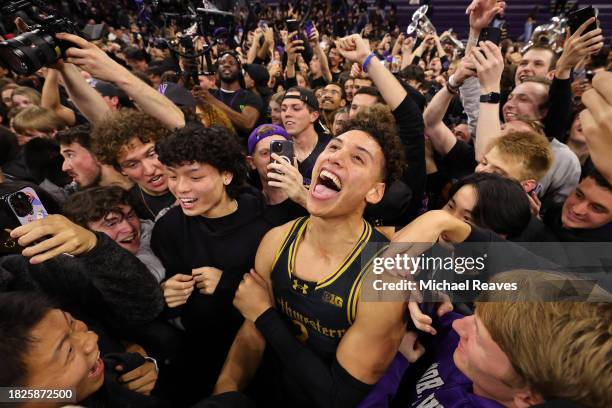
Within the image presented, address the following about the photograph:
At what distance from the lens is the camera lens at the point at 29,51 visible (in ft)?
5.63

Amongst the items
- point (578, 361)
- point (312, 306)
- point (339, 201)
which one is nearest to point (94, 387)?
point (312, 306)

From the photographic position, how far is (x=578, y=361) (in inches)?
29.6

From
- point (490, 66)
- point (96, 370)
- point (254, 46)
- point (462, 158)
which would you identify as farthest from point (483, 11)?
point (254, 46)

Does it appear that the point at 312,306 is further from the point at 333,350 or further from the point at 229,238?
the point at 229,238

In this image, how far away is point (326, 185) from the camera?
1.54 meters

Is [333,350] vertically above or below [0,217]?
below

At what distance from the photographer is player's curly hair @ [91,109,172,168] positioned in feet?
6.59

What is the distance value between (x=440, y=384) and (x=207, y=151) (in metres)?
1.37

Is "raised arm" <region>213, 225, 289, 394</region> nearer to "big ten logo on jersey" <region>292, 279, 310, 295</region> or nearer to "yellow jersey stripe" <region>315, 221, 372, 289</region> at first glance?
"big ten logo on jersey" <region>292, 279, 310, 295</region>

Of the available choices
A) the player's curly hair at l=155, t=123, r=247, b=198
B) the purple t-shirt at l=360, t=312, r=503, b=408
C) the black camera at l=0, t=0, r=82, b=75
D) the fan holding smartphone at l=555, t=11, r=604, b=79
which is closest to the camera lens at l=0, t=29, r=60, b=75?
the black camera at l=0, t=0, r=82, b=75

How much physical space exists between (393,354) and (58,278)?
1.34 meters

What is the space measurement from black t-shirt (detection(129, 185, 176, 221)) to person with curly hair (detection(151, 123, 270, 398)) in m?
0.37

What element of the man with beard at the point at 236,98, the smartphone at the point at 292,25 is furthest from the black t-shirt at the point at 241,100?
the smartphone at the point at 292,25

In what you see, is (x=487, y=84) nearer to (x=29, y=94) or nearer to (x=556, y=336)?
(x=556, y=336)
